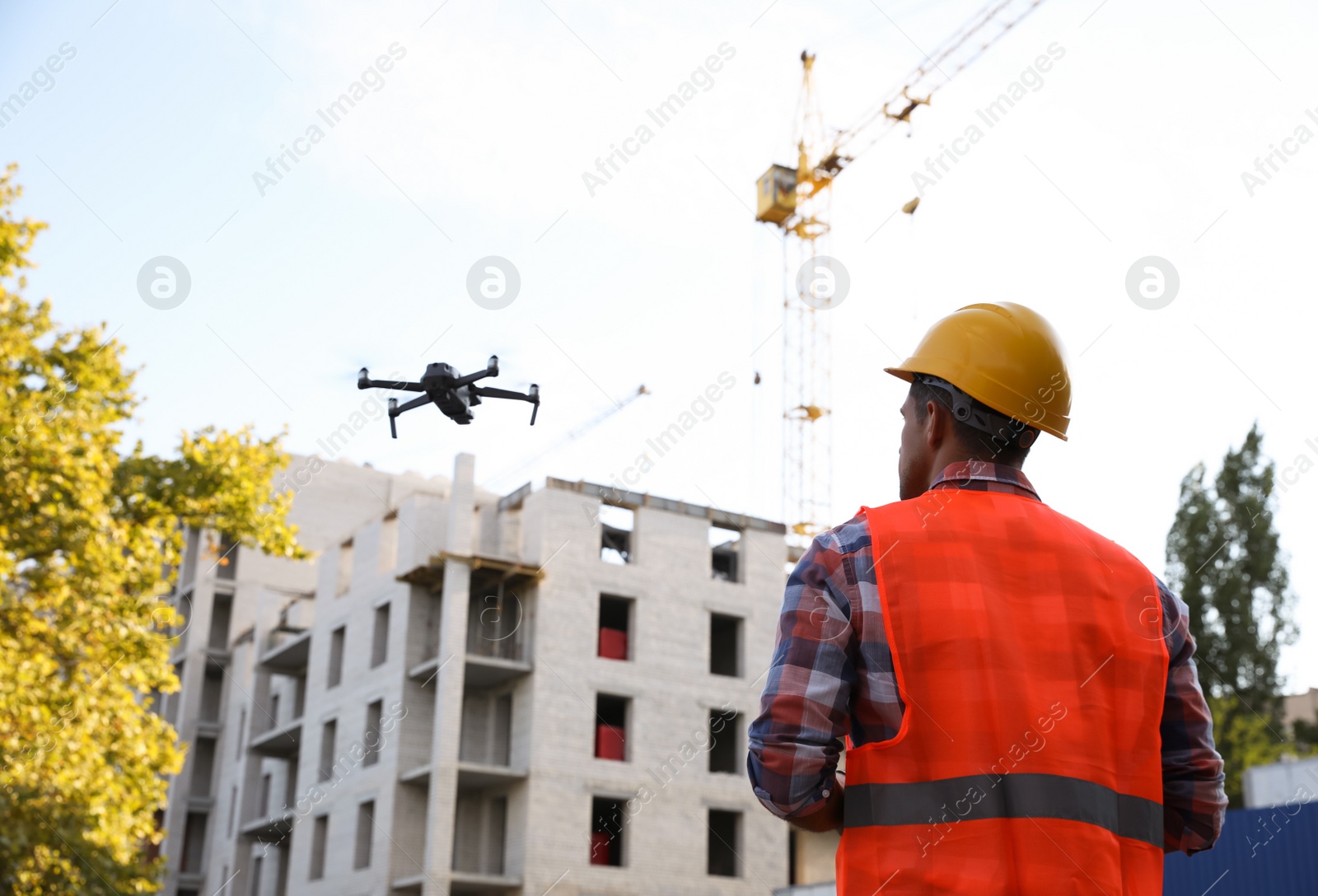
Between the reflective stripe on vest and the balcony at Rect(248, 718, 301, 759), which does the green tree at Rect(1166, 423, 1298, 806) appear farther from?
the reflective stripe on vest

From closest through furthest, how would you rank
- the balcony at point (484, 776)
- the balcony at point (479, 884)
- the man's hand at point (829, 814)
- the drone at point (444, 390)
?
the man's hand at point (829, 814) → the drone at point (444, 390) → the balcony at point (479, 884) → the balcony at point (484, 776)

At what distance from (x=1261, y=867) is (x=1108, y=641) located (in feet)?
64.5

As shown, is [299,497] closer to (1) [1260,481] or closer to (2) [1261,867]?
(1) [1260,481]

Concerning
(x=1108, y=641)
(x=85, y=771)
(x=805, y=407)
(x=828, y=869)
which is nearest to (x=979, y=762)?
(x=1108, y=641)

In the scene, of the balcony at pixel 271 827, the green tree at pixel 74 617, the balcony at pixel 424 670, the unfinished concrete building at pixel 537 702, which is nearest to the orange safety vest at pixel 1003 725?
the green tree at pixel 74 617

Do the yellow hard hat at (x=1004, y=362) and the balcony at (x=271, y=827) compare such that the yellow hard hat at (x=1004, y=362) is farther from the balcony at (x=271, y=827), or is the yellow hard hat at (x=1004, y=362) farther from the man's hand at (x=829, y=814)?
the balcony at (x=271, y=827)

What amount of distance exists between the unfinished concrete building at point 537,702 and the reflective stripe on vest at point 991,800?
3231 centimetres

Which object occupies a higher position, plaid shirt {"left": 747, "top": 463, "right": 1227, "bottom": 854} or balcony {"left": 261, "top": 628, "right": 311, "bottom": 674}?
balcony {"left": 261, "top": 628, "right": 311, "bottom": 674}

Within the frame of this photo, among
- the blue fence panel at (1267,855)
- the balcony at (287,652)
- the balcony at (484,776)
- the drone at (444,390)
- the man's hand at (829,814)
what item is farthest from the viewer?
the balcony at (287,652)

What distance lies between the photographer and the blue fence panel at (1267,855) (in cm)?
1858

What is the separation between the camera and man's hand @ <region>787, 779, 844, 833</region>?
6.94ft

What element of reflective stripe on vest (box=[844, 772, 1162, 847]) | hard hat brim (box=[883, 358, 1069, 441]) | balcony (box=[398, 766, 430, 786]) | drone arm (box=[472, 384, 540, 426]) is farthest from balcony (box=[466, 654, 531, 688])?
reflective stripe on vest (box=[844, 772, 1162, 847])

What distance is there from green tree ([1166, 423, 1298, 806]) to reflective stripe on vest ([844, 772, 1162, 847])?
4419 centimetres

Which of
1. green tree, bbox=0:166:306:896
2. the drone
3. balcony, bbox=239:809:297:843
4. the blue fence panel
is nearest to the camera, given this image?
the drone
